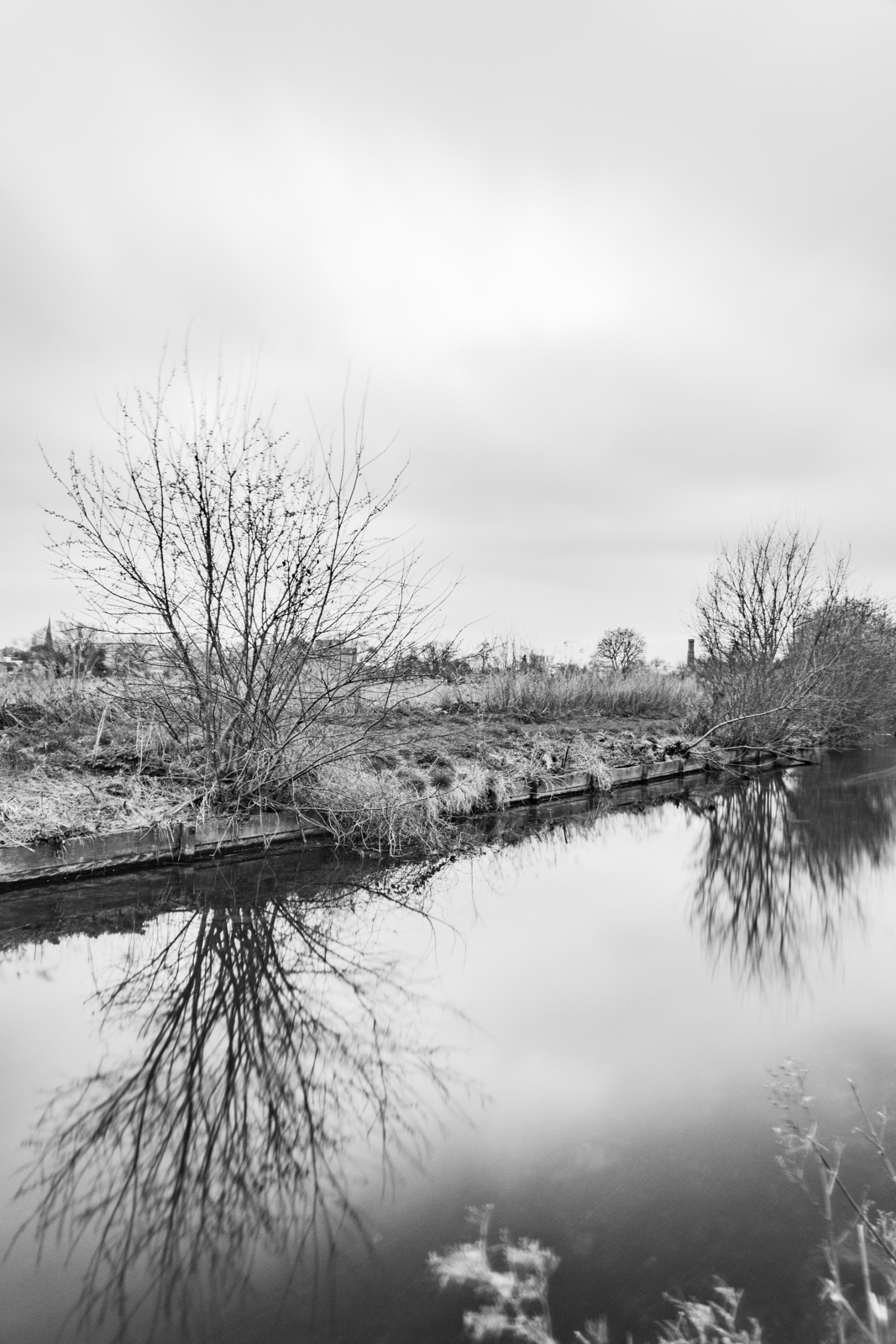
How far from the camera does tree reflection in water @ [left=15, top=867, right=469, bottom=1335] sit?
6.79ft

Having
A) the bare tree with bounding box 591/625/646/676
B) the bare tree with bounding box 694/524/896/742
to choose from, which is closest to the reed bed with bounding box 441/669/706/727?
the bare tree with bounding box 694/524/896/742

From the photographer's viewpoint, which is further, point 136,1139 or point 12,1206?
point 136,1139

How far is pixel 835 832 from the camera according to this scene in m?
8.46

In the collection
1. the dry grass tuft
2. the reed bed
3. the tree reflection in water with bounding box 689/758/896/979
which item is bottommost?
the tree reflection in water with bounding box 689/758/896/979

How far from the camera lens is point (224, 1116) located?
2719 millimetres

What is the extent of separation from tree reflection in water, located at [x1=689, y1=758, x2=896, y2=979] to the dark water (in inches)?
2.5

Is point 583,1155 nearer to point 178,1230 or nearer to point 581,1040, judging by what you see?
point 581,1040

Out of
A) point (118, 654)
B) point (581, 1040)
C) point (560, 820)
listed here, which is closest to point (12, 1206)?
point (581, 1040)

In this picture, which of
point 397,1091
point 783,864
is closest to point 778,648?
point 783,864

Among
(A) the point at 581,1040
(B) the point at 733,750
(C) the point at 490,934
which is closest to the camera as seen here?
(A) the point at 581,1040

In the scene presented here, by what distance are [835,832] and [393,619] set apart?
5950 mm

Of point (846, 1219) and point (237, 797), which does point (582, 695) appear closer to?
point (237, 797)

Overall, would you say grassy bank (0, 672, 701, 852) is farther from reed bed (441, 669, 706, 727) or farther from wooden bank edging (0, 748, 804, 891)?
reed bed (441, 669, 706, 727)

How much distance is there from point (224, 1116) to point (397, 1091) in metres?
0.69
